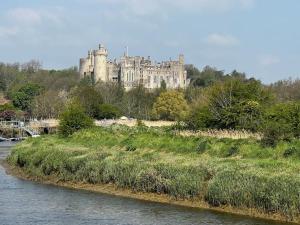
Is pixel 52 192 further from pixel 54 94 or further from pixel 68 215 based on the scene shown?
pixel 54 94

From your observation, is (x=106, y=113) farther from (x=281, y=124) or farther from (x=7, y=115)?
(x=281, y=124)

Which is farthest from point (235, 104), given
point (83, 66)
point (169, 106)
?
point (83, 66)

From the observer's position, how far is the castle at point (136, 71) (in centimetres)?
15925

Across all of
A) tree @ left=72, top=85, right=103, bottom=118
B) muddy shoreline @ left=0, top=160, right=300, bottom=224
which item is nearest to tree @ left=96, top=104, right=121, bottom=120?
tree @ left=72, top=85, right=103, bottom=118

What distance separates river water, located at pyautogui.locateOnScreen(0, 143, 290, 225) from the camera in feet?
94.3

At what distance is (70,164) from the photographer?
137 ft

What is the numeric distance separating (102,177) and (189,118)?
85.0 ft

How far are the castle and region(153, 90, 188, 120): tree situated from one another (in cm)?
4646

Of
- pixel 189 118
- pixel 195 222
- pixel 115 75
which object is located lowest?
pixel 195 222

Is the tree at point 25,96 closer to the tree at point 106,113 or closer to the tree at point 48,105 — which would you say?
the tree at point 48,105

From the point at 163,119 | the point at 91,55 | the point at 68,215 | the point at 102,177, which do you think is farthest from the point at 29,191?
the point at 91,55

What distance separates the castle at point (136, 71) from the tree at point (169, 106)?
46.5 m

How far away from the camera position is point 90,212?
31.4m

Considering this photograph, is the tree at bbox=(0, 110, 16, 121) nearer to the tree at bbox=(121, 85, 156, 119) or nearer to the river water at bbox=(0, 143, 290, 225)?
the tree at bbox=(121, 85, 156, 119)
